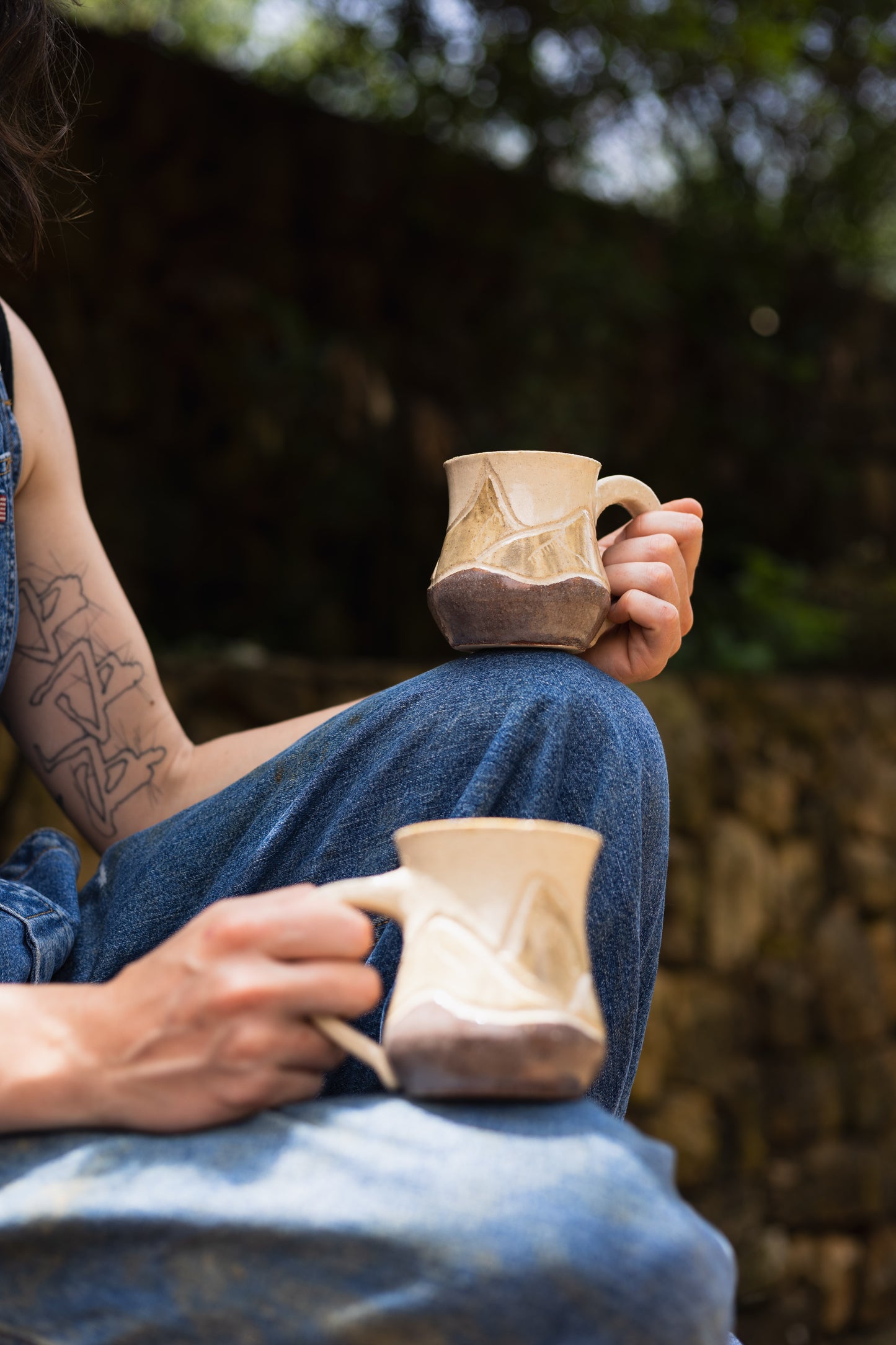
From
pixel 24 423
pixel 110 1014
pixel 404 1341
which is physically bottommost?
pixel 404 1341

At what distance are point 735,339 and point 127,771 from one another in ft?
18.4

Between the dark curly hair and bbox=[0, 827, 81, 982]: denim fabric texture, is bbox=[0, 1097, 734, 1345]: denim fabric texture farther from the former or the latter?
the dark curly hair

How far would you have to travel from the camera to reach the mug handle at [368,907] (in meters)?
0.70

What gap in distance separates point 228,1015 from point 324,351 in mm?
4354

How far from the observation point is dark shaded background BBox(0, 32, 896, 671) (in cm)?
476

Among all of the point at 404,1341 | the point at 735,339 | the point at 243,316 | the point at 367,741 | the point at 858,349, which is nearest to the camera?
the point at 404,1341

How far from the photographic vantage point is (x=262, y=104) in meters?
4.95

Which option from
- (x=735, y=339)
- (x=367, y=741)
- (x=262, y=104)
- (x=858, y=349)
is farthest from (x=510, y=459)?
(x=858, y=349)

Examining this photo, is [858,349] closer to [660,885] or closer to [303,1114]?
[660,885]

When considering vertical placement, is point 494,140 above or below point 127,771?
above

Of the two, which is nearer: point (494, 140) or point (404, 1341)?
point (404, 1341)

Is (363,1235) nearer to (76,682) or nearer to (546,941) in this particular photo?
(546,941)

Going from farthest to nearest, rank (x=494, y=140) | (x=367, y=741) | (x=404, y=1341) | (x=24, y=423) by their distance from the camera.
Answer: (x=494, y=140)
(x=24, y=423)
(x=367, y=741)
(x=404, y=1341)

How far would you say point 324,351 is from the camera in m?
4.78
